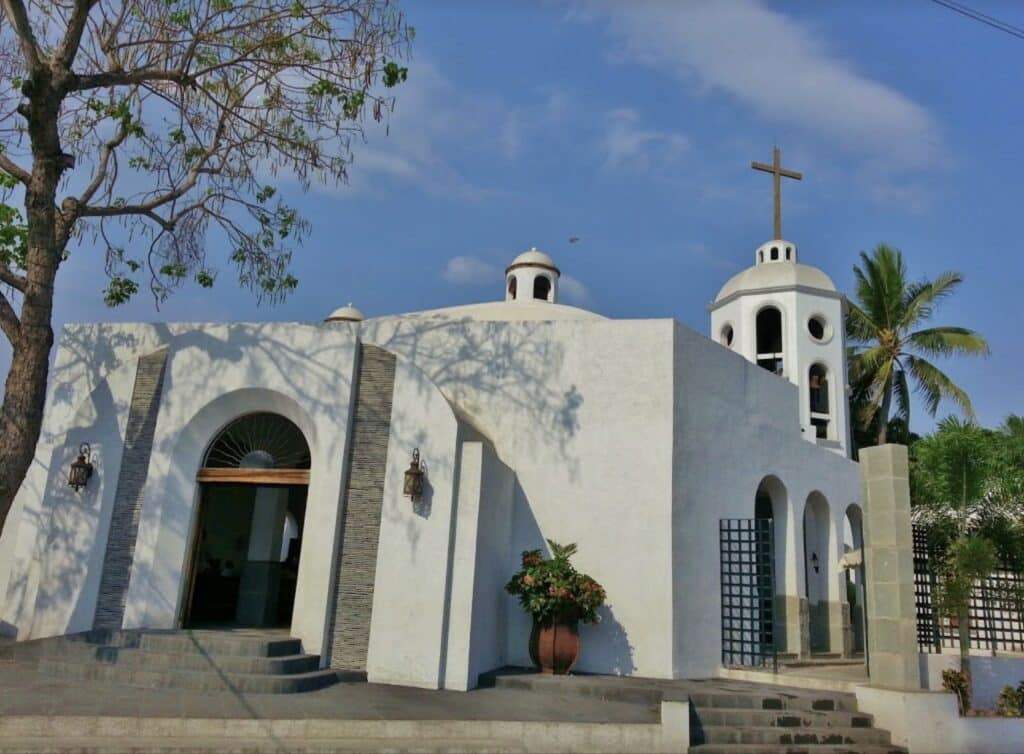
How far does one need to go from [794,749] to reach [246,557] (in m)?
9.84

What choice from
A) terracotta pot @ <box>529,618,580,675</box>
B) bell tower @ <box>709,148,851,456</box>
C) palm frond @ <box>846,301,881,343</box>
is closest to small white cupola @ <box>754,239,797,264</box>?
bell tower @ <box>709,148,851,456</box>

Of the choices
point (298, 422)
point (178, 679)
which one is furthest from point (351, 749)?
point (298, 422)

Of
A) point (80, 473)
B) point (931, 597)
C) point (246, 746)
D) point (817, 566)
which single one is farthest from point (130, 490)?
point (817, 566)

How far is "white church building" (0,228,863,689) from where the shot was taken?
1108 centimetres

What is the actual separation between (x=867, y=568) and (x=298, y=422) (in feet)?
26.0

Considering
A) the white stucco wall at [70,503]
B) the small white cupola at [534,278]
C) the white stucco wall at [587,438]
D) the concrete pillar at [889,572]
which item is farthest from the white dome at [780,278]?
the white stucco wall at [70,503]

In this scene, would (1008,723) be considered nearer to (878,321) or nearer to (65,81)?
(65,81)

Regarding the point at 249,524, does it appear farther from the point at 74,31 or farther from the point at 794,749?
the point at 794,749

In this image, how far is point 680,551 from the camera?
39.5 ft

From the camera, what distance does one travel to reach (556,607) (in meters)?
11.3

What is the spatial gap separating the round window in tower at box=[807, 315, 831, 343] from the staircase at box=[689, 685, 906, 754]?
417 inches

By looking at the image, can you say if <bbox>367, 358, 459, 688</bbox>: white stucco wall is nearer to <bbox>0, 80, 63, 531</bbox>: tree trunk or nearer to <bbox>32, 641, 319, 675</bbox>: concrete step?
<bbox>32, 641, 319, 675</bbox>: concrete step

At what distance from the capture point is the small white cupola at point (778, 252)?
2047cm

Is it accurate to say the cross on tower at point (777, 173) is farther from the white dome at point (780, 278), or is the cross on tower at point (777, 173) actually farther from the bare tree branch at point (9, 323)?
the bare tree branch at point (9, 323)
